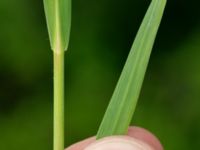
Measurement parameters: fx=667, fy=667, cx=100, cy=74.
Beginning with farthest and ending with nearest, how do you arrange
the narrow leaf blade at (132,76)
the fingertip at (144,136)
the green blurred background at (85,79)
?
1. the green blurred background at (85,79)
2. the fingertip at (144,136)
3. the narrow leaf blade at (132,76)

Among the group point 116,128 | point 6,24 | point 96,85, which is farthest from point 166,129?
point 116,128

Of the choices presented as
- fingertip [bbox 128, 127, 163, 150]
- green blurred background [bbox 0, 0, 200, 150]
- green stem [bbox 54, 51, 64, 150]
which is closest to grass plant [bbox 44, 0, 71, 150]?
green stem [bbox 54, 51, 64, 150]

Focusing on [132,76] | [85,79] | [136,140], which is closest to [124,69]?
[132,76]

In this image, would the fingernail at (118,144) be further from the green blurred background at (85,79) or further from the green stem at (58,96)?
the green blurred background at (85,79)

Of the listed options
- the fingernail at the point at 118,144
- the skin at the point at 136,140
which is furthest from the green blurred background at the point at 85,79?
the fingernail at the point at 118,144

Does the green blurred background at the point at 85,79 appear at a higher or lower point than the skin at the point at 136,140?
lower

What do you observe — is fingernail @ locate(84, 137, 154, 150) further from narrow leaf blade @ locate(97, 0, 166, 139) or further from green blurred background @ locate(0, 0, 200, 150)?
green blurred background @ locate(0, 0, 200, 150)
